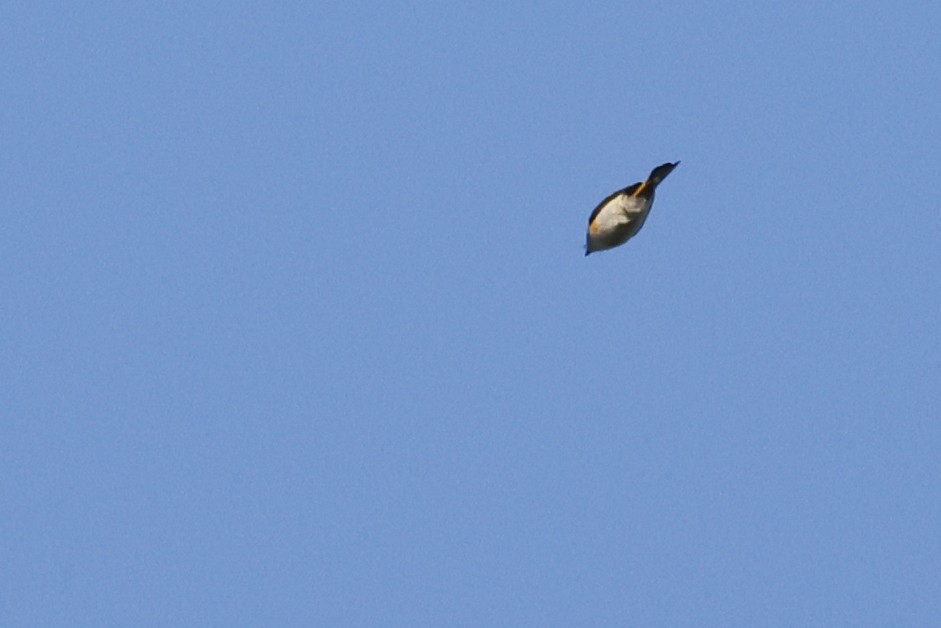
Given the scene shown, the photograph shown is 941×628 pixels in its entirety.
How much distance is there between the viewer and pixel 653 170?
26.1 metres

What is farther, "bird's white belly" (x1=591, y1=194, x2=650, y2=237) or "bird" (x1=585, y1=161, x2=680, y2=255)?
"bird's white belly" (x1=591, y1=194, x2=650, y2=237)

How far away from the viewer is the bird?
26234 mm

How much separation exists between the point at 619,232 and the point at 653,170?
1.20 m

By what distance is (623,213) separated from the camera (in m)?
26.6

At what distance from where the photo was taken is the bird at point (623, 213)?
26.2m

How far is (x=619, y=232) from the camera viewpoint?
26844 millimetres

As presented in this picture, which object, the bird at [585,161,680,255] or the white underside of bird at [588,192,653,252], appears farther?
the white underside of bird at [588,192,653,252]

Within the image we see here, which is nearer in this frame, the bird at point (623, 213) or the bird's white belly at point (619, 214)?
the bird at point (623, 213)

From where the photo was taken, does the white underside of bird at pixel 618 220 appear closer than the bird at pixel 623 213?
No
